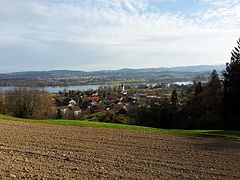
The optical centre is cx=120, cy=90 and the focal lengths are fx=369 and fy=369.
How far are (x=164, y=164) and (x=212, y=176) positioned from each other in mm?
1803

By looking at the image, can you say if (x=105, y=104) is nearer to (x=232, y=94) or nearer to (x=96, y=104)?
(x=96, y=104)

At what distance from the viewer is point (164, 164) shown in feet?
39.7

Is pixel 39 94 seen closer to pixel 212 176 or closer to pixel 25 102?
pixel 25 102

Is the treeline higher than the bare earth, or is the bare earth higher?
the bare earth

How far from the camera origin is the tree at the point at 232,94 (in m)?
37.5

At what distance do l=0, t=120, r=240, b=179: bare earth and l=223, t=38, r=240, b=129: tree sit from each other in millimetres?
19505

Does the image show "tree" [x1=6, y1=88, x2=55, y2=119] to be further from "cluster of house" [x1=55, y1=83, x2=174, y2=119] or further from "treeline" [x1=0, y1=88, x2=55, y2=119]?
"cluster of house" [x1=55, y1=83, x2=174, y2=119]

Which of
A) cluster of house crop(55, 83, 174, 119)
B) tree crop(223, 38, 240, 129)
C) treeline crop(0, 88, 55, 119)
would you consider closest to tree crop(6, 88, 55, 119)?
treeline crop(0, 88, 55, 119)

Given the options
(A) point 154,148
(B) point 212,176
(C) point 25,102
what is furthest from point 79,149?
(C) point 25,102

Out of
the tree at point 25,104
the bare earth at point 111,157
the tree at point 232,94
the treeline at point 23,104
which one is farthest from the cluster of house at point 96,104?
the bare earth at point 111,157

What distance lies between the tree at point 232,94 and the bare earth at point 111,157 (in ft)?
64.0

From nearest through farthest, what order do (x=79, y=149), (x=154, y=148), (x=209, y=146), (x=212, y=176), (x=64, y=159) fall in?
(x=212, y=176)
(x=64, y=159)
(x=79, y=149)
(x=154, y=148)
(x=209, y=146)

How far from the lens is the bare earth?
34.0 feet

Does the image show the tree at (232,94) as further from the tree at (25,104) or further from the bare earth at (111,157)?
the tree at (25,104)
